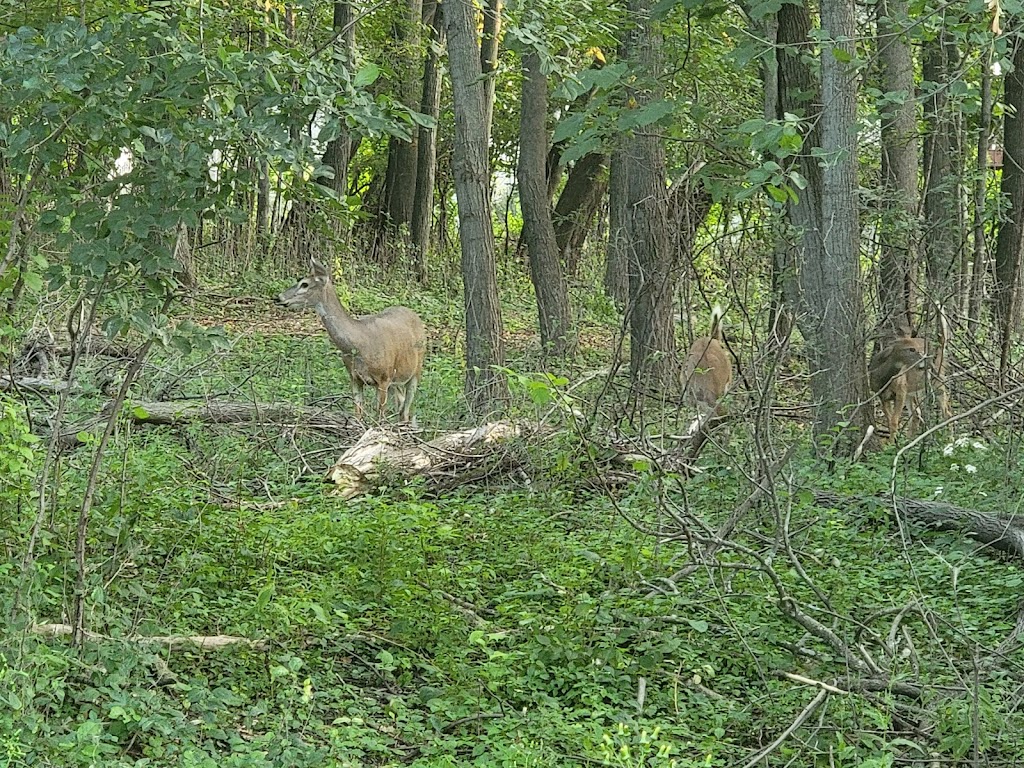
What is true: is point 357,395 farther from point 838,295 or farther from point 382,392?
point 838,295

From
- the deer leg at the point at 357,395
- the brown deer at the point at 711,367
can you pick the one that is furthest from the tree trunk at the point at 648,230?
the deer leg at the point at 357,395

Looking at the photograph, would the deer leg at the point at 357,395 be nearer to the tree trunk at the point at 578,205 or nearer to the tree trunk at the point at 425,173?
the tree trunk at the point at 425,173

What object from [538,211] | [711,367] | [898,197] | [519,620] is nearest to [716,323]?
[711,367]

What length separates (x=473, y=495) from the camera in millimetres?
8773

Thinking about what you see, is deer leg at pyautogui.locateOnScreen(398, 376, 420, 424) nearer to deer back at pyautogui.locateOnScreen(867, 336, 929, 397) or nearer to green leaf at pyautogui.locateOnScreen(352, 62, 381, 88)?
deer back at pyautogui.locateOnScreen(867, 336, 929, 397)

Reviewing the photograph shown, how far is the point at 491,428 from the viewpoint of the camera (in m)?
9.23

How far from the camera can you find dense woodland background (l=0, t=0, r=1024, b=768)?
482 centimetres

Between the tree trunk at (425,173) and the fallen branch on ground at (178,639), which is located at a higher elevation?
the tree trunk at (425,173)

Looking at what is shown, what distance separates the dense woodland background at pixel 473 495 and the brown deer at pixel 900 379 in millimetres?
242

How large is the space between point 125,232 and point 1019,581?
4574 millimetres

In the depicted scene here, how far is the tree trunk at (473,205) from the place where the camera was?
36.0ft

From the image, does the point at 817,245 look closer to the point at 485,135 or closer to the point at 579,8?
the point at 485,135

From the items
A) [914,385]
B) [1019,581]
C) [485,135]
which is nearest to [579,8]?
[485,135]

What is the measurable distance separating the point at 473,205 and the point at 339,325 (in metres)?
2.03
